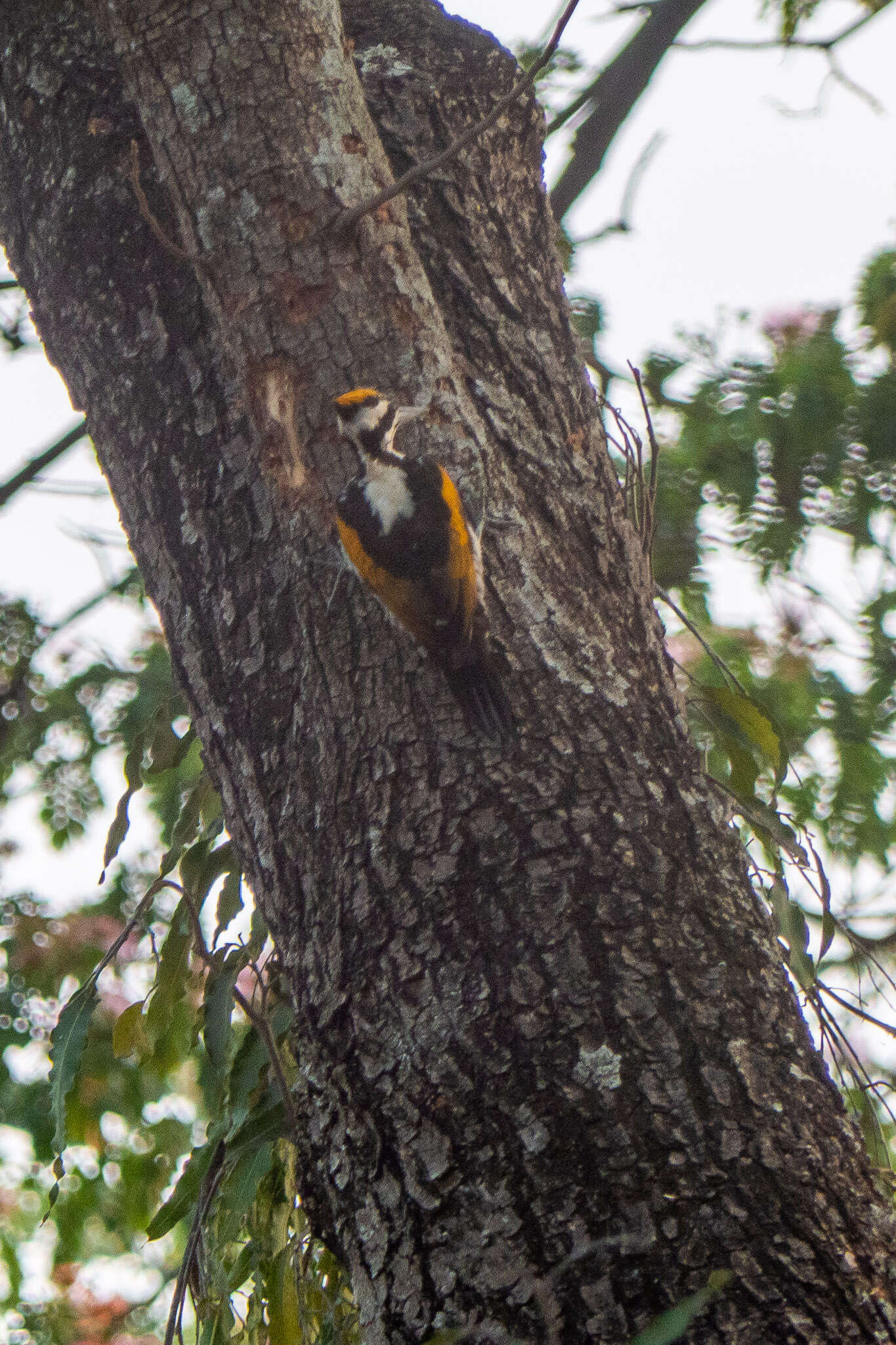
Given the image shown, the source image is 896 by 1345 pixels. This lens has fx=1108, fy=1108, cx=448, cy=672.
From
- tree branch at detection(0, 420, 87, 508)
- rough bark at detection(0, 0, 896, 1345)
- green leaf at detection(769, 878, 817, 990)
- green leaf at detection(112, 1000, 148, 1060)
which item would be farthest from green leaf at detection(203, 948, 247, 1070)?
tree branch at detection(0, 420, 87, 508)

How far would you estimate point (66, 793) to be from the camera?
13.3 ft

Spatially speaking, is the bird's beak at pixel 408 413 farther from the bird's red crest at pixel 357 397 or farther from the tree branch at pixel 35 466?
the tree branch at pixel 35 466

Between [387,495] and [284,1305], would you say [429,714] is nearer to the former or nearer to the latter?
[387,495]

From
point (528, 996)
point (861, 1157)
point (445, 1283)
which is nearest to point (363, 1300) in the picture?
point (445, 1283)

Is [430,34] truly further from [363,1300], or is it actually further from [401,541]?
[363,1300]

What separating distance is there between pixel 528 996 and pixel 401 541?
94cm

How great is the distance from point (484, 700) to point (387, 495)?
1.95 feet

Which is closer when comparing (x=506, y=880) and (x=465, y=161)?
(x=506, y=880)

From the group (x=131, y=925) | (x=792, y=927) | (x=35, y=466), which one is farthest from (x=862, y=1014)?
Result: (x=35, y=466)

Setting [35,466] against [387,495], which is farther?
[35,466]

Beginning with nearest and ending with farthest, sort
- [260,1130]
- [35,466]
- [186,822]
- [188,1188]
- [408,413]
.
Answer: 1. [408,413]
2. [260,1130]
3. [188,1188]
4. [186,822]
5. [35,466]

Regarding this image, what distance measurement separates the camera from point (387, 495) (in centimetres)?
210

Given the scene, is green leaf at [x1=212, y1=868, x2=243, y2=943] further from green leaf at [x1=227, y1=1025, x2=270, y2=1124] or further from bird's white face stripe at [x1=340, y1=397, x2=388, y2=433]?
bird's white face stripe at [x1=340, y1=397, x2=388, y2=433]

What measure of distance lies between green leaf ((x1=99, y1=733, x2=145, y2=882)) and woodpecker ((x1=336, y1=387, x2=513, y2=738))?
0.88 m
